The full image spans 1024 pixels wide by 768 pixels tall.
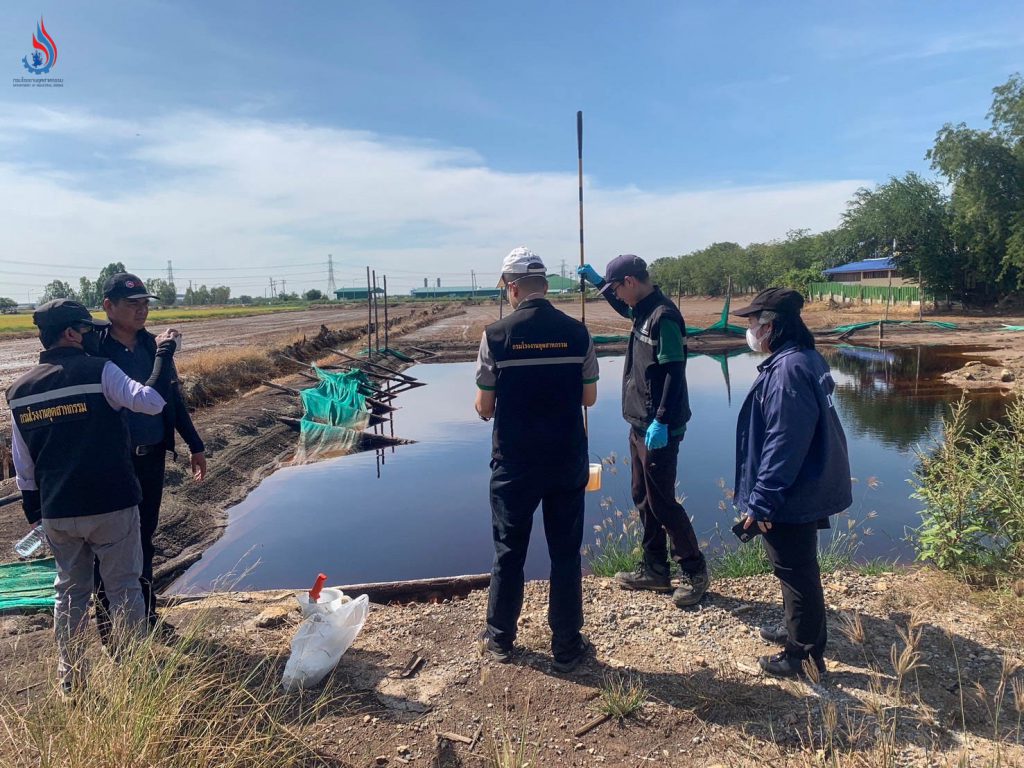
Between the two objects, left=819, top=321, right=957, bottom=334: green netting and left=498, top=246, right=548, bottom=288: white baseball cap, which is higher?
left=498, top=246, right=548, bottom=288: white baseball cap

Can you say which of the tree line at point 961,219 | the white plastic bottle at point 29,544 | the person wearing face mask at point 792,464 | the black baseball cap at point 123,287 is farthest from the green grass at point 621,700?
the tree line at point 961,219

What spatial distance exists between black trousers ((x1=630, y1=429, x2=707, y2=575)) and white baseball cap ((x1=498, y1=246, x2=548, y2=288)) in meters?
1.15

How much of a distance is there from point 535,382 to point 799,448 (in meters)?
1.19

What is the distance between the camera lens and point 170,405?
11.5 ft

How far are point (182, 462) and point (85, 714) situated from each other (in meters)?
6.84

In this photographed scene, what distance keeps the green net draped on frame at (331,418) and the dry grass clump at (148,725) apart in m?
7.81

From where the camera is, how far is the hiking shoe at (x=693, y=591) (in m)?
3.74

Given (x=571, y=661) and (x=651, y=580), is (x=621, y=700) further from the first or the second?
(x=651, y=580)

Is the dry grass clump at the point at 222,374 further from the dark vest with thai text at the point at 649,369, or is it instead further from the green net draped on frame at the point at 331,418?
the dark vest with thai text at the point at 649,369

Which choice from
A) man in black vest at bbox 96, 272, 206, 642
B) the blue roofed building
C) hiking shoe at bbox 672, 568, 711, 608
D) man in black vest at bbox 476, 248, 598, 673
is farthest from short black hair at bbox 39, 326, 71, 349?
the blue roofed building

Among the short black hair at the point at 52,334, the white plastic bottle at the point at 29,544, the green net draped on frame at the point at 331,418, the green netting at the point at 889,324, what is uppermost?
the short black hair at the point at 52,334

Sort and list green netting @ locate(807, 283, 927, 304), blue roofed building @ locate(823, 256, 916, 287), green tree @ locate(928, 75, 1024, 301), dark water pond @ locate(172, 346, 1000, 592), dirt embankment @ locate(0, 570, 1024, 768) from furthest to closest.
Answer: blue roofed building @ locate(823, 256, 916, 287) → green netting @ locate(807, 283, 927, 304) → green tree @ locate(928, 75, 1024, 301) → dark water pond @ locate(172, 346, 1000, 592) → dirt embankment @ locate(0, 570, 1024, 768)

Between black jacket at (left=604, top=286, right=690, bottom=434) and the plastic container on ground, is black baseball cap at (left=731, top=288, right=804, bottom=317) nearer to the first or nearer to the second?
black jacket at (left=604, top=286, right=690, bottom=434)

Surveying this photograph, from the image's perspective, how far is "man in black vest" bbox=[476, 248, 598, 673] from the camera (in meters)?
3.08
